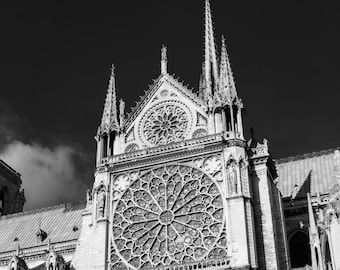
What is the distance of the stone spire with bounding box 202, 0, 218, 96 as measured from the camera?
109ft

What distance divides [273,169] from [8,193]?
86.5 feet

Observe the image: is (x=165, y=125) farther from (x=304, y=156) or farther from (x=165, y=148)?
(x=304, y=156)

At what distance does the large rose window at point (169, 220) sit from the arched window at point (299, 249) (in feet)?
18.2

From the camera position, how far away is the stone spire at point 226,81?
3037cm

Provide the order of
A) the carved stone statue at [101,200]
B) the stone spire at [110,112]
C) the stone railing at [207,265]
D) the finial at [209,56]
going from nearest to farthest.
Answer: the stone railing at [207,265] < the carved stone statue at [101,200] < the stone spire at [110,112] < the finial at [209,56]

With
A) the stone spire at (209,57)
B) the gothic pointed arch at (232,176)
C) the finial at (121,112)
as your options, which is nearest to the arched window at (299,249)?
the gothic pointed arch at (232,176)

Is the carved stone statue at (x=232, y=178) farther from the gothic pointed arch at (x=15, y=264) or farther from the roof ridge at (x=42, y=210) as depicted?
the roof ridge at (x=42, y=210)

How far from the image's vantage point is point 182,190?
28.4 metres

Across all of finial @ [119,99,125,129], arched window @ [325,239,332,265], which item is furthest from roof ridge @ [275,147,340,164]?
arched window @ [325,239,332,265]

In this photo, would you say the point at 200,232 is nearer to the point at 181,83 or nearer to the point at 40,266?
the point at 181,83

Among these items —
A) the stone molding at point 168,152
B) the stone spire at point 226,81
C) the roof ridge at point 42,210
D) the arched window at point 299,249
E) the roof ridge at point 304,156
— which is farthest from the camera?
the roof ridge at point 42,210

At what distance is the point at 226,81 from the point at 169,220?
777 centimetres

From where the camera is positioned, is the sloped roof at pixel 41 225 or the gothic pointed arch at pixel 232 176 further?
the sloped roof at pixel 41 225

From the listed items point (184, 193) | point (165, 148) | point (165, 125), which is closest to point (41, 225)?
point (165, 125)
